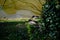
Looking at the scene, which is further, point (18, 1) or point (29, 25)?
point (18, 1)

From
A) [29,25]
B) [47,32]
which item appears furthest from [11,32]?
[47,32]

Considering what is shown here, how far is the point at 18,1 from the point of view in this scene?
6.04 meters

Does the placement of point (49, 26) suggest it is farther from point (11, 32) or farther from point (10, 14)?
point (10, 14)

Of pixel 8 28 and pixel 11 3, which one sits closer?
pixel 8 28

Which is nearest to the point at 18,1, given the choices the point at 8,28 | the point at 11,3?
the point at 11,3

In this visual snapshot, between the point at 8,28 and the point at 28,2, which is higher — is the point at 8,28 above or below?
below

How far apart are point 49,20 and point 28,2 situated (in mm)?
1369

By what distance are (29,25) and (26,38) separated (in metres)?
0.36

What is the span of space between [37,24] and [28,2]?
1.23 m

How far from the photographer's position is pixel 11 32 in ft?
16.5

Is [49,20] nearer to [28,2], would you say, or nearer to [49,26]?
[49,26]

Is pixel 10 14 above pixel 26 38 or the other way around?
above

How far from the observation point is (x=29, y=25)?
501cm

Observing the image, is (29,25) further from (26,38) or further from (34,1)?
(34,1)
